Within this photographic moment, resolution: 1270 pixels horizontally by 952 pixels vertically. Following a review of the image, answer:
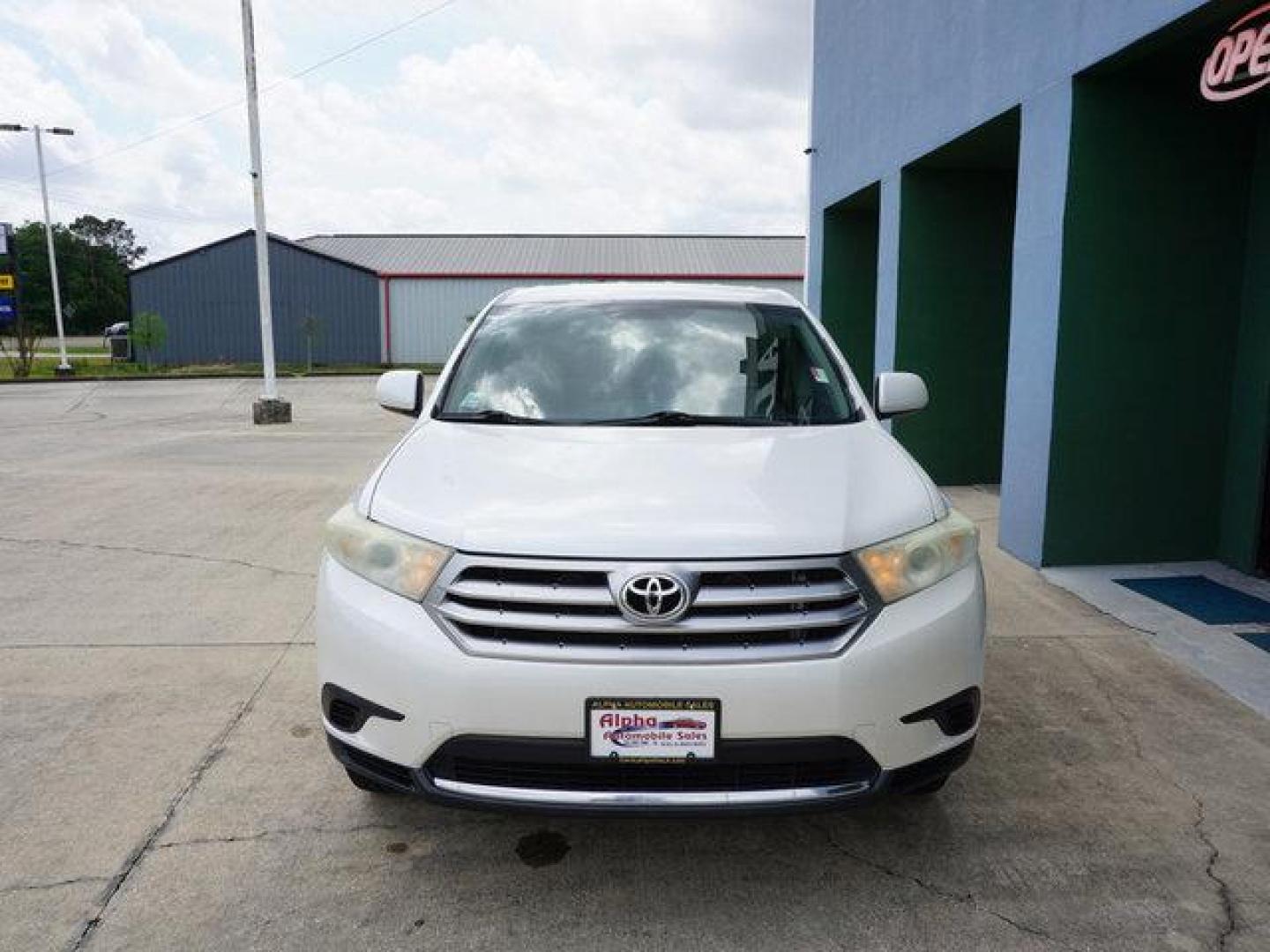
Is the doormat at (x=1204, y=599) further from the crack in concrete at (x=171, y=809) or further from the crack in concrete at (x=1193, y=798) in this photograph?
the crack in concrete at (x=171, y=809)

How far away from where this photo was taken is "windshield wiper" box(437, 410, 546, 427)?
11.4ft

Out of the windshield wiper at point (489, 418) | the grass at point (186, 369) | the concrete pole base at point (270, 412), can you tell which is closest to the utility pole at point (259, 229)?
the concrete pole base at point (270, 412)

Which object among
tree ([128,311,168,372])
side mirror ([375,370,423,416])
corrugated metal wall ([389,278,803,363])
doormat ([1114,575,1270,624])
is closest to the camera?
side mirror ([375,370,423,416])

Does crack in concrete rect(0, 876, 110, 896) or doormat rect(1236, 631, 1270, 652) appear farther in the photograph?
doormat rect(1236, 631, 1270, 652)

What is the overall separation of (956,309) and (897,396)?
557cm

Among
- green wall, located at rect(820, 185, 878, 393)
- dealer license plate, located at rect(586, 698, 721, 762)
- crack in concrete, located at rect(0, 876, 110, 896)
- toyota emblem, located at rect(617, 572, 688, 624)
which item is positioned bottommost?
crack in concrete, located at rect(0, 876, 110, 896)

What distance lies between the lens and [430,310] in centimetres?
3541

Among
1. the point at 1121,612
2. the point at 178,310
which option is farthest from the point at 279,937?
the point at 178,310

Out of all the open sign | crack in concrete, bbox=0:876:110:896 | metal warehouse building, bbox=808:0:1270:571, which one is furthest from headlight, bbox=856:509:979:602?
metal warehouse building, bbox=808:0:1270:571

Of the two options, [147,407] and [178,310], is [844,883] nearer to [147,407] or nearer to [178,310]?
[147,407]

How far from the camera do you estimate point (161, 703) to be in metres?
4.07

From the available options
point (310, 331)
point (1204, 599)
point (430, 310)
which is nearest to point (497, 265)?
point (430, 310)

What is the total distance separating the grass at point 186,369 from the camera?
2889 centimetres

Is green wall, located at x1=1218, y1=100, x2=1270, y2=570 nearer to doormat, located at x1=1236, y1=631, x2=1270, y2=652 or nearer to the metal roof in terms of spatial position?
doormat, located at x1=1236, y1=631, x2=1270, y2=652
